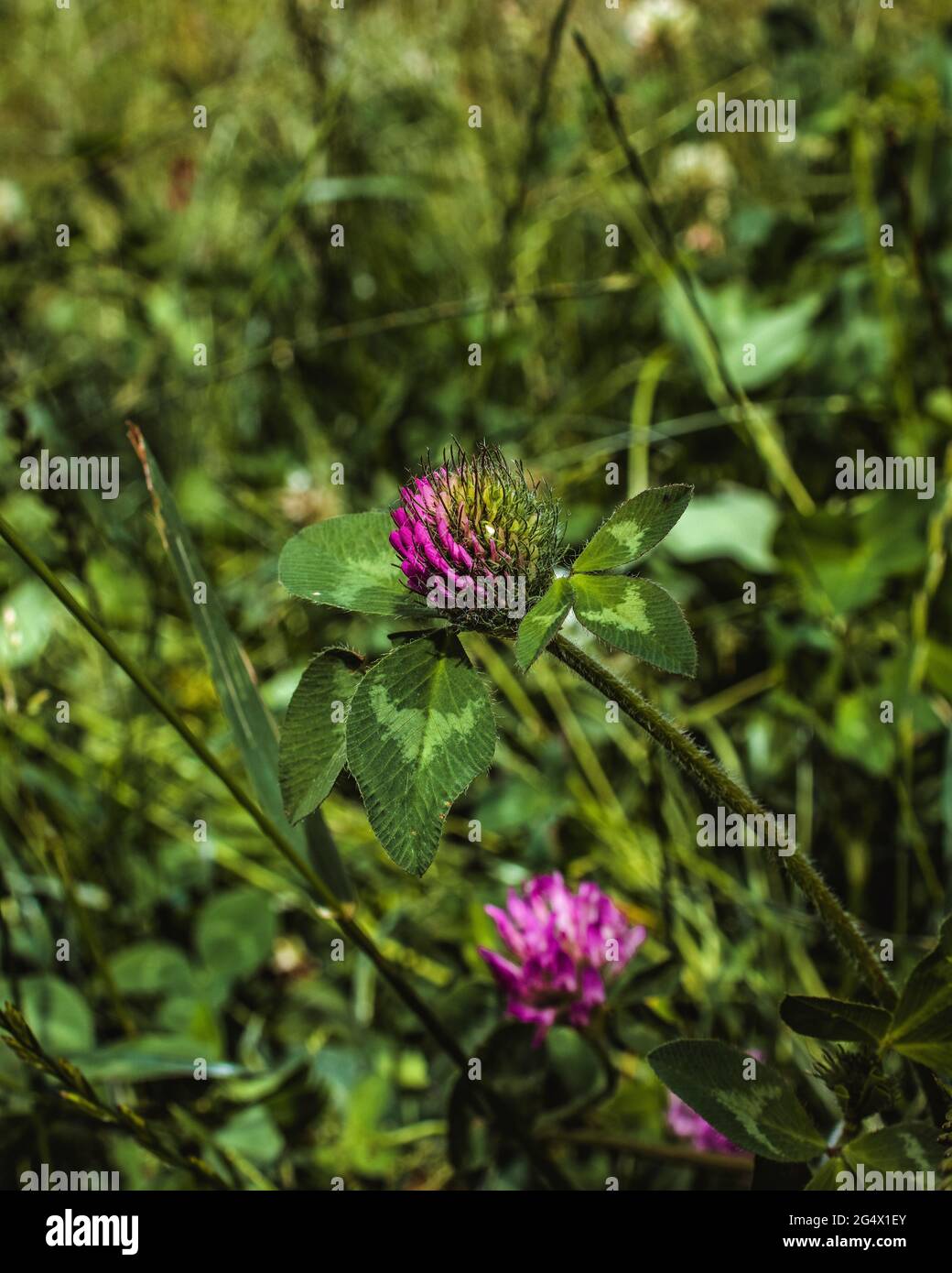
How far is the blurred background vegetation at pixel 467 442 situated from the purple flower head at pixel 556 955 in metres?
0.04

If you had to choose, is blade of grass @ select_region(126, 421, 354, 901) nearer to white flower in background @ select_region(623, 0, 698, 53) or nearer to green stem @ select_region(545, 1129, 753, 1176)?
green stem @ select_region(545, 1129, 753, 1176)

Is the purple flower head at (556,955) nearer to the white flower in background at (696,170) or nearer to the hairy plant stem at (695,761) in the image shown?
the hairy plant stem at (695,761)

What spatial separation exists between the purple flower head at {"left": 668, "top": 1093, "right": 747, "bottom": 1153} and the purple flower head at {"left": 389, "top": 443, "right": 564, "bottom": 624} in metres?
0.48

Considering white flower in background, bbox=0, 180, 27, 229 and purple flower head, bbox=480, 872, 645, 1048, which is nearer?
purple flower head, bbox=480, 872, 645, 1048

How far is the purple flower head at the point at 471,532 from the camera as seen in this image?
1.66 ft

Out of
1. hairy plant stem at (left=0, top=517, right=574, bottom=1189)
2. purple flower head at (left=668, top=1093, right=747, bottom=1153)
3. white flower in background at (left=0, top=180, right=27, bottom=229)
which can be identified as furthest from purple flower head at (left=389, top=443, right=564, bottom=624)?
white flower in background at (left=0, top=180, right=27, bottom=229)

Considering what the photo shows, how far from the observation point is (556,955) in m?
0.74

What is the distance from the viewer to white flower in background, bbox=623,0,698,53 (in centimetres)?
199

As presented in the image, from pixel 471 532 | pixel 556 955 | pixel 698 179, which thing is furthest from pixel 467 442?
pixel 471 532

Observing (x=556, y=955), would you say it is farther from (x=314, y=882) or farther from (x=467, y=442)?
(x=467, y=442)

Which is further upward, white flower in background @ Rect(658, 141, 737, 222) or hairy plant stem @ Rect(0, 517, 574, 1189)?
white flower in background @ Rect(658, 141, 737, 222)

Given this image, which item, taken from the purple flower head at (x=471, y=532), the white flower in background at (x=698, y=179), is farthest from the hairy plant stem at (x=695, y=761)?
the white flower in background at (x=698, y=179)
